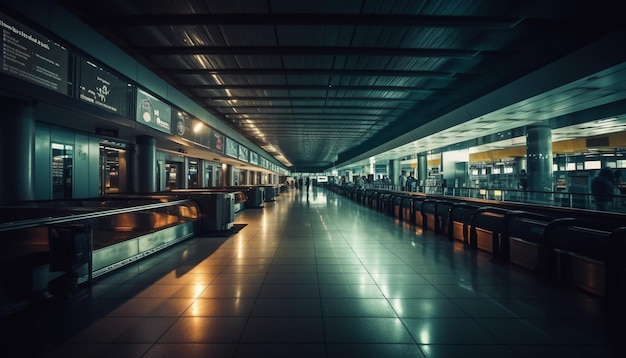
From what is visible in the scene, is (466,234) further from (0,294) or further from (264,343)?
(0,294)

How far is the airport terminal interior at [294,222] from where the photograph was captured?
2.96 m

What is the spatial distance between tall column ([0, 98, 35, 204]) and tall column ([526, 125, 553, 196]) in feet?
55.2

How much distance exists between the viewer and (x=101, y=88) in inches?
229

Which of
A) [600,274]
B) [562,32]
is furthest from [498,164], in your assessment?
[600,274]

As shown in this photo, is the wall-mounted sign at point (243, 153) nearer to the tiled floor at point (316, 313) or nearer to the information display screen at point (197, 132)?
the information display screen at point (197, 132)

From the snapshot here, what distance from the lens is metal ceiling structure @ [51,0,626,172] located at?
546cm

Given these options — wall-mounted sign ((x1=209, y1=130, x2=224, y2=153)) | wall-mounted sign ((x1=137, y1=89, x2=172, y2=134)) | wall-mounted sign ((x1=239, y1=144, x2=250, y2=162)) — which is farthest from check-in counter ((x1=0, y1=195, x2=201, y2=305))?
wall-mounted sign ((x1=239, y1=144, x2=250, y2=162))

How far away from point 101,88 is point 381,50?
6598mm

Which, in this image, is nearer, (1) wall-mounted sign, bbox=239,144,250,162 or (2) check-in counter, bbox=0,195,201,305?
(2) check-in counter, bbox=0,195,201,305

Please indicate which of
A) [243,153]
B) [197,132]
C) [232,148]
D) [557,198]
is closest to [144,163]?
[197,132]

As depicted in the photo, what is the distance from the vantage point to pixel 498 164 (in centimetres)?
2739

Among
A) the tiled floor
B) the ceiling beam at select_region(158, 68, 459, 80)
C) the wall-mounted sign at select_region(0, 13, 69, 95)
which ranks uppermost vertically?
the ceiling beam at select_region(158, 68, 459, 80)

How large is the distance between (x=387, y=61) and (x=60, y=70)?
7529 millimetres

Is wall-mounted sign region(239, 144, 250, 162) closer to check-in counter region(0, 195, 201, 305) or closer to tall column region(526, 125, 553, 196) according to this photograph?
Result: check-in counter region(0, 195, 201, 305)
